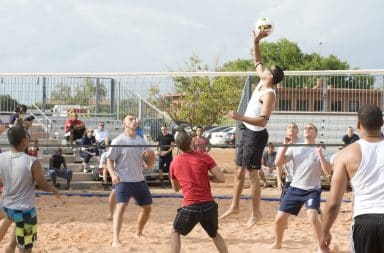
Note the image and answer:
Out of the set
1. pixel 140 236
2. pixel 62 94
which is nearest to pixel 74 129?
pixel 62 94

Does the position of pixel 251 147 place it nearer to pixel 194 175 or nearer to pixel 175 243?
pixel 194 175

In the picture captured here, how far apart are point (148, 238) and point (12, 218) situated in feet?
9.02

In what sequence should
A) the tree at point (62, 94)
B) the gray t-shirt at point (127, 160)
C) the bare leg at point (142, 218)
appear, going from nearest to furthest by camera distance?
the gray t-shirt at point (127, 160) < the bare leg at point (142, 218) < the tree at point (62, 94)

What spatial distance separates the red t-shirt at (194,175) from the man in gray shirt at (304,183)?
1435 mm

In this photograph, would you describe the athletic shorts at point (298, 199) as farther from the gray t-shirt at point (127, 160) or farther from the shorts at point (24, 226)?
the shorts at point (24, 226)

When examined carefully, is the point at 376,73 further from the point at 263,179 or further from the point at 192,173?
the point at 192,173

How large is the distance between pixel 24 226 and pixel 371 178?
136 inches

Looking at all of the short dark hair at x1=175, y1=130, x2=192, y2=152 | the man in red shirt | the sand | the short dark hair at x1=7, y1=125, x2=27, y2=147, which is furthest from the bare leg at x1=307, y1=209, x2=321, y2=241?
the short dark hair at x1=7, y1=125, x2=27, y2=147

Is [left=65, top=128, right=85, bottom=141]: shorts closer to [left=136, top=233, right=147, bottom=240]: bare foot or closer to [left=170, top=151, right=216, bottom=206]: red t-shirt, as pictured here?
[left=136, top=233, right=147, bottom=240]: bare foot

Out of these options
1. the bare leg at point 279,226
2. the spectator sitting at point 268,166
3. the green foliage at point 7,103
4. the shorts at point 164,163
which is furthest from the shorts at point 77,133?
the bare leg at point 279,226

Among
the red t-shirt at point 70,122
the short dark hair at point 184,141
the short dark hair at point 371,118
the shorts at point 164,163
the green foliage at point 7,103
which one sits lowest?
the shorts at point 164,163

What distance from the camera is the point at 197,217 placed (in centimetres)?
651

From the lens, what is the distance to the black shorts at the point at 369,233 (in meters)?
4.25

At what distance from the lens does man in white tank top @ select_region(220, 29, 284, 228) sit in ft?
24.6
